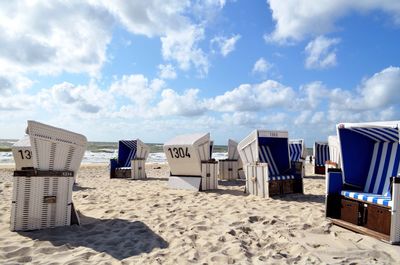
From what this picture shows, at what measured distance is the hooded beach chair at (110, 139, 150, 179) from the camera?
13.5 m

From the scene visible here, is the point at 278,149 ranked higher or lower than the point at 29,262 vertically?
higher

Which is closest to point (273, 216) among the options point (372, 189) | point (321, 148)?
point (372, 189)

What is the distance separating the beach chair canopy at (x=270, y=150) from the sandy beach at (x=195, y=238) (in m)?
Result: 2.01

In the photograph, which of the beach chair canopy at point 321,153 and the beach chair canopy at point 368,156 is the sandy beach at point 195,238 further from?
the beach chair canopy at point 321,153

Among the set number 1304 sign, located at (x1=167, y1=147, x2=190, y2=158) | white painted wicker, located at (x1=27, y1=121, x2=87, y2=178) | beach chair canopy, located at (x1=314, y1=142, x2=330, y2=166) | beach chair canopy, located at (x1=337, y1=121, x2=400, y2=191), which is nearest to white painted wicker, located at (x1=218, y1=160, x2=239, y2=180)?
number 1304 sign, located at (x1=167, y1=147, x2=190, y2=158)

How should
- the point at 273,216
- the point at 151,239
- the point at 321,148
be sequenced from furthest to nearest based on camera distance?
the point at 321,148
the point at 273,216
the point at 151,239

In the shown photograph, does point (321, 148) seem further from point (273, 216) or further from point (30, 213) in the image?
point (30, 213)

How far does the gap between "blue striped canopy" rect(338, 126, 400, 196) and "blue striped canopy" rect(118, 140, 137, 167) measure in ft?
33.1

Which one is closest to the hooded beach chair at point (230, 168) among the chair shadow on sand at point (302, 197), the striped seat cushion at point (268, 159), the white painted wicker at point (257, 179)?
the striped seat cushion at point (268, 159)

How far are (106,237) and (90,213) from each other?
5.90ft

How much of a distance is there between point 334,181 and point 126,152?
1066 centimetres

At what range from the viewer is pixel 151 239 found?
482 cm

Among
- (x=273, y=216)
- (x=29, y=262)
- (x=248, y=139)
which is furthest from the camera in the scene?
(x=248, y=139)

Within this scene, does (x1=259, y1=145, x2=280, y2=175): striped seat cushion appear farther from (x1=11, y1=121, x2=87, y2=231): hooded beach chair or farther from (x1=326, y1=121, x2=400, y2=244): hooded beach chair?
(x1=11, y1=121, x2=87, y2=231): hooded beach chair
